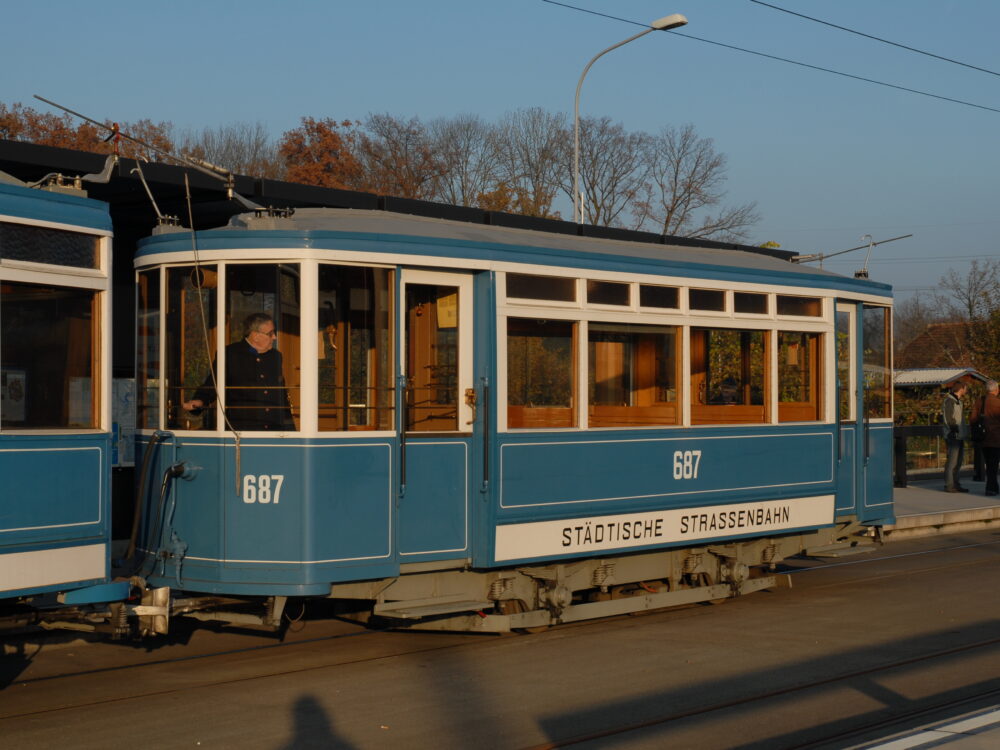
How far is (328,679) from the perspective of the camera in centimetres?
783

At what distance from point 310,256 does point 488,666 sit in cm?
287

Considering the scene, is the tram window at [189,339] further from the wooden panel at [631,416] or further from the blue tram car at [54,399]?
the wooden panel at [631,416]

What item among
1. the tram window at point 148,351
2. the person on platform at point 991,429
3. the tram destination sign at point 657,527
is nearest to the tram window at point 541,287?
the tram destination sign at point 657,527

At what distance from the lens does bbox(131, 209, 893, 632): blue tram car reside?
786 centimetres

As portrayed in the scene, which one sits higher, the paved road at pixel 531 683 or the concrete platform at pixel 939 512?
the concrete platform at pixel 939 512

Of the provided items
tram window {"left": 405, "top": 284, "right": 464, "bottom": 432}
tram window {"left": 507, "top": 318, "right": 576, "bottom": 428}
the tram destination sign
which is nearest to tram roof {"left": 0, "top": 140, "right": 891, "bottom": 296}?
tram window {"left": 405, "top": 284, "right": 464, "bottom": 432}

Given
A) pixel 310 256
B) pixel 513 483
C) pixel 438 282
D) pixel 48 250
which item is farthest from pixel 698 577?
pixel 48 250

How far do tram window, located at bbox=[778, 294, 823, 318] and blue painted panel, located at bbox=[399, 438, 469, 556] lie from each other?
12.3ft

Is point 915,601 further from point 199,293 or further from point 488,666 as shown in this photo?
point 199,293

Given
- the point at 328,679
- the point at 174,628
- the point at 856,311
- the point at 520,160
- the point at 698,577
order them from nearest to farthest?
the point at 328,679, the point at 174,628, the point at 698,577, the point at 856,311, the point at 520,160

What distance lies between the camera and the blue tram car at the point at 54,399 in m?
6.81

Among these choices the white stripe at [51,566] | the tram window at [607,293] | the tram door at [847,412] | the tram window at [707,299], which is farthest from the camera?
the tram door at [847,412]

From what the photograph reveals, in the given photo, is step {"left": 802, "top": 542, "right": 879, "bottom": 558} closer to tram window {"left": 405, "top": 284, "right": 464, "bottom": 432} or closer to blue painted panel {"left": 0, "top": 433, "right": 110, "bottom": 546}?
tram window {"left": 405, "top": 284, "right": 464, "bottom": 432}

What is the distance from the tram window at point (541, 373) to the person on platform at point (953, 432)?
11783mm
